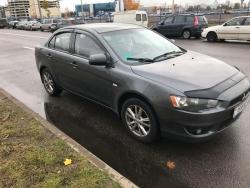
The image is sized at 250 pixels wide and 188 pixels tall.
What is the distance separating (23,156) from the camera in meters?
3.12

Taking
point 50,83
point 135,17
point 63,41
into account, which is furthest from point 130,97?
point 135,17

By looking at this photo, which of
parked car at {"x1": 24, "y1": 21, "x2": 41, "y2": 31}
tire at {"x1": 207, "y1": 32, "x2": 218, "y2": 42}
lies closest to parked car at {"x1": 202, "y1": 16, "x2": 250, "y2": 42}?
tire at {"x1": 207, "y1": 32, "x2": 218, "y2": 42}

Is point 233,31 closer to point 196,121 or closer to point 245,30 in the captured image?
point 245,30

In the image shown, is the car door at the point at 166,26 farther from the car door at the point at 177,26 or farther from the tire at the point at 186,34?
the tire at the point at 186,34

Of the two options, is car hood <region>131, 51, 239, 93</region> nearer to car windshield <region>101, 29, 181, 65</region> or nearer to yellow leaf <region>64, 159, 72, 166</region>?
car windshield <region>101, 29, 181, 65</region>

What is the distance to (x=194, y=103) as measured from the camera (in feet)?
9.27

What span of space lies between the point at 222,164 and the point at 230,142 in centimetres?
54

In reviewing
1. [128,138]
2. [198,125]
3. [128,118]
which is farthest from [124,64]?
[198,125]

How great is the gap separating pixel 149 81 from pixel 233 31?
11.3m

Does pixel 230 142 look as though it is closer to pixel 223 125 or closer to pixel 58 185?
pixel 223 125

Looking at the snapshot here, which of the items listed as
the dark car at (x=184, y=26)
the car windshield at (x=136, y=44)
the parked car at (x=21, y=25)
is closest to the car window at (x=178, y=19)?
the dark car at (x=184, y=26)

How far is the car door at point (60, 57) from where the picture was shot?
461 centimetres

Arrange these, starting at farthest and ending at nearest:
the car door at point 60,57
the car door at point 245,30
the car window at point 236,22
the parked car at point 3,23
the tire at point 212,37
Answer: the parked car at point 3,23, the tire at point 212,37, the car window at point 236,22, the car door at point 245,30, the car door at point 60,57

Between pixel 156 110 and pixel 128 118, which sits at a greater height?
pixel 156 110
